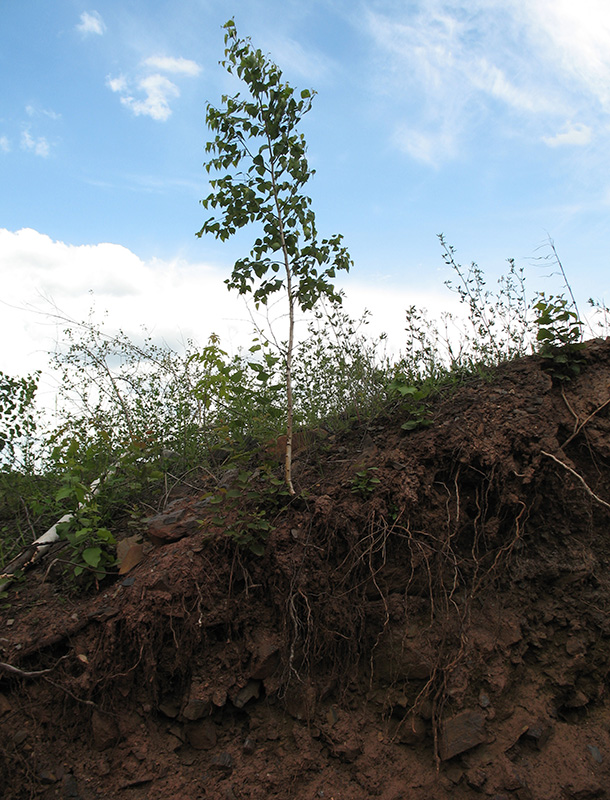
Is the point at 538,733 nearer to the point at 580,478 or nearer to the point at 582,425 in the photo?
the point at 580,478

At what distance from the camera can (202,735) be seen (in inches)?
106

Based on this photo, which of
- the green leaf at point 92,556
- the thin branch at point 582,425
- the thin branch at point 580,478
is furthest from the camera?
the thin branch at point 582,425

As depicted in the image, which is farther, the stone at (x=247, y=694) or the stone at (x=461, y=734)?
the stone at (x=247, y=694)

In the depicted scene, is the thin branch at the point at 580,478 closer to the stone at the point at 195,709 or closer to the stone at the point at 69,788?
the stone at the point at 195,709

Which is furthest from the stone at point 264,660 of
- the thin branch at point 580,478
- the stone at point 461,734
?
the thin branch at point 580,478

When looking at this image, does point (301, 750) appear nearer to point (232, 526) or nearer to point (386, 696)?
point (386, 696)

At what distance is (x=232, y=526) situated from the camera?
9.99 feet

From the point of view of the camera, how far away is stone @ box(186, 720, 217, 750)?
2.70 metres

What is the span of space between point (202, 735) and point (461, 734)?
1479 mm

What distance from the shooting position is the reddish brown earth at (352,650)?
2.59 metres

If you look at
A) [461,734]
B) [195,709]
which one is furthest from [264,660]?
[461,734]

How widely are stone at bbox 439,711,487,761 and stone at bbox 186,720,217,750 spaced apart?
1299 mm

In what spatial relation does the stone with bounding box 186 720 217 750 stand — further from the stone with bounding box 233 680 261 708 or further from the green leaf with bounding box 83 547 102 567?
the green leaf with bounding box 83 547 102 567

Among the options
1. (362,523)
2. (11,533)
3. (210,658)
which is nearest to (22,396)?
(11,533)
